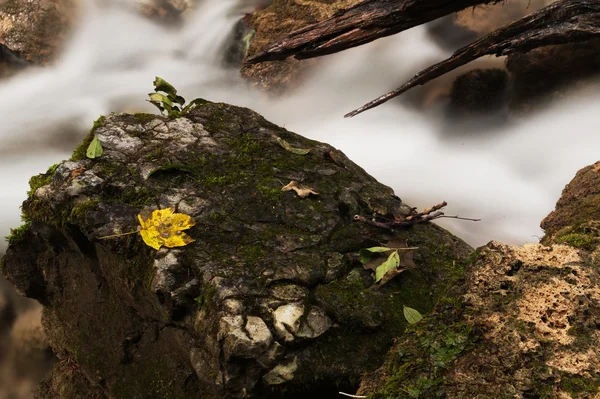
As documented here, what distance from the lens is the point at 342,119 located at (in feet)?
24.3

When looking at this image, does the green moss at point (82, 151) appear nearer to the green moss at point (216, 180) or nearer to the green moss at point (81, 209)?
the green moss at point (81, 209)

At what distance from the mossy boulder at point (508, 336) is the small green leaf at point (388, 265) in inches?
21.9

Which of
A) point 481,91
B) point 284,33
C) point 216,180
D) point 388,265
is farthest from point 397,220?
point 284,33

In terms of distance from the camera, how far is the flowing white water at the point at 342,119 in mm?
6012

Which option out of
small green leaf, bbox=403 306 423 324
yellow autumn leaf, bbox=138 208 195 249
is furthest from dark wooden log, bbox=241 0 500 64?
small green leaf, bbox=403 306 423 324

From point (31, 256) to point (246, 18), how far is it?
5.93 meters

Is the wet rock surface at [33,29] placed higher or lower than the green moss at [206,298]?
higher

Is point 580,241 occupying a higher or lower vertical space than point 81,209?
lower

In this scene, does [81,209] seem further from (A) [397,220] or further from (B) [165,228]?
(A) [397,220]

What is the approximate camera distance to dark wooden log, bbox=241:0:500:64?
4.47 meters

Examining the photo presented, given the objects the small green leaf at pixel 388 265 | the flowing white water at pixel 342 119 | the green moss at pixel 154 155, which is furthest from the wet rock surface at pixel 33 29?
the small green leaf at pixel 388 265

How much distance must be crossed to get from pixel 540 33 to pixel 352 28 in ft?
5.00

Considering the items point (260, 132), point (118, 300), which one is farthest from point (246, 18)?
point (118, 300)

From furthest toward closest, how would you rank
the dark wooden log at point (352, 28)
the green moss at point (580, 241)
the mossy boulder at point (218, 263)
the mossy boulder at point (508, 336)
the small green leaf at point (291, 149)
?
the dark wooden log at point (352, 28), the small green leaf at point (291, 149), the mossy boulder at point (218, 263), the green moss at point (580, 241), the mossy boulder at point (508, 336)
